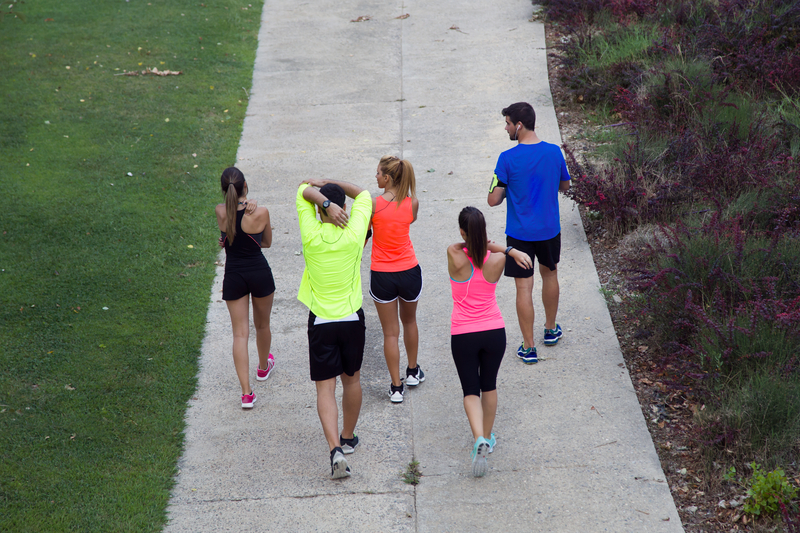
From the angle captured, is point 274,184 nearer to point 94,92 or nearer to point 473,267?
point 94,92

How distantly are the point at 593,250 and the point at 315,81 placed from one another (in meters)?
6.23

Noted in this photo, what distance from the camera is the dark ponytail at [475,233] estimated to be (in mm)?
4328

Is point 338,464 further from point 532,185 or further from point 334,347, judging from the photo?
point 532,185

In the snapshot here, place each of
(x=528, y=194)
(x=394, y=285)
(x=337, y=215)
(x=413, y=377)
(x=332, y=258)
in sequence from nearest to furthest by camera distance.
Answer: (x=337, y=215) → (x=332, y=258) → (x=394, y=285) → (x=528, y=194) → (x=413, y=377)

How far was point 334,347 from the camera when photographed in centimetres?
454

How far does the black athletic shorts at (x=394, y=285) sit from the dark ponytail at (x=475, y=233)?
81 cm

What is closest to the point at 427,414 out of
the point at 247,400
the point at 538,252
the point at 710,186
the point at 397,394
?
the point at 397,394

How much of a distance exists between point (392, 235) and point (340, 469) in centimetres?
167

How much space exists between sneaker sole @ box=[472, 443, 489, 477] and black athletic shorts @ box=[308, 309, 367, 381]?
975 millimetres

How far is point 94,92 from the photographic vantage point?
36.1 ft

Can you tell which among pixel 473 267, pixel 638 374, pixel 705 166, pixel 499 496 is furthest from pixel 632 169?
pixel 499 496

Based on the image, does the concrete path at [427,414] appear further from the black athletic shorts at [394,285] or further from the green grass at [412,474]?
the black athletic shorts at [394,285]

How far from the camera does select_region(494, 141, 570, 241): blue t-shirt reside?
5.34 metres

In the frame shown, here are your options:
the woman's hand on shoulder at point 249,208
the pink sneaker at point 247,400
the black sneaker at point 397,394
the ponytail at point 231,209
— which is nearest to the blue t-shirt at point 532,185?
the black sneaker at point 397,394
